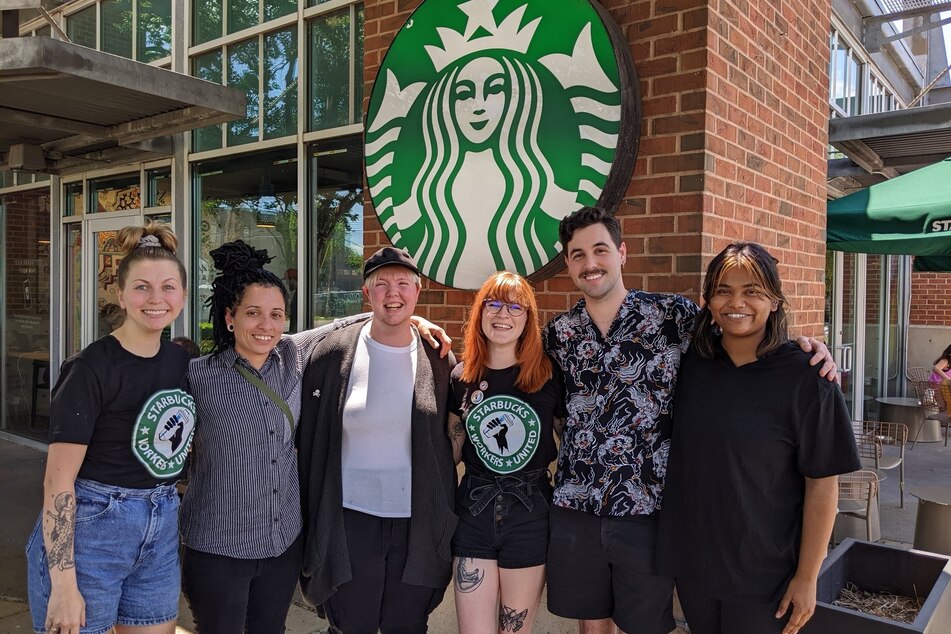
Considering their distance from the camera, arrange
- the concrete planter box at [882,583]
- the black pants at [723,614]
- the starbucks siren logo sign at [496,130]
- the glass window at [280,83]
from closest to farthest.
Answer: the black pants at [723,614]
the concrete planter box at [882,583]
the starbucks siren logo sign at [496,130]
the glass window at [280,83]

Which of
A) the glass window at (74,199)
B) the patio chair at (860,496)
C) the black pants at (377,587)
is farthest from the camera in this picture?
the glass window at (74,199)

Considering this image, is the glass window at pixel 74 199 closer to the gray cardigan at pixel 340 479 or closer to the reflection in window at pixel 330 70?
the reflection in window at pixel 330 70

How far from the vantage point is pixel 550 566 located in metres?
2.31

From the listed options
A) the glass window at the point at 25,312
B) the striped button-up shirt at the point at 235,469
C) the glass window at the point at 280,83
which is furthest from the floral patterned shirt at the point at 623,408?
the glass window at the point at 25,312

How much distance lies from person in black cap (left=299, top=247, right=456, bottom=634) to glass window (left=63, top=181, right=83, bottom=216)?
5940 millimetres

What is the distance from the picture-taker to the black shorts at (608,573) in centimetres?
221

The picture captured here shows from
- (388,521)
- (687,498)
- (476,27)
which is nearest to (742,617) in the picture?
(687,498)

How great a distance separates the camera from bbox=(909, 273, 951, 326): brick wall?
33.4ft

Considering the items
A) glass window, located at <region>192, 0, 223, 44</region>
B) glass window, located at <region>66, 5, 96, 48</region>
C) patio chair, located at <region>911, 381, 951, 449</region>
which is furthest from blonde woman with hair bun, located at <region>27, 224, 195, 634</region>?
patio chair, located at <region>911, 381, 951, 449</region>

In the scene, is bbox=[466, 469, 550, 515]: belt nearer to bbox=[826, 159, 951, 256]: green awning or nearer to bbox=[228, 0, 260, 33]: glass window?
bbox=[826, 159, 951, 256]: green awning

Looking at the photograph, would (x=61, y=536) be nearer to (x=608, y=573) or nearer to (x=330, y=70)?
(x=608, y=573)

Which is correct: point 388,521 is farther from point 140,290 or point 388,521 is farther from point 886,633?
point 886,633

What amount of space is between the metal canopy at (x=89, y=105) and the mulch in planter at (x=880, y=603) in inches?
174

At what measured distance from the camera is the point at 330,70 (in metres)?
4.93
